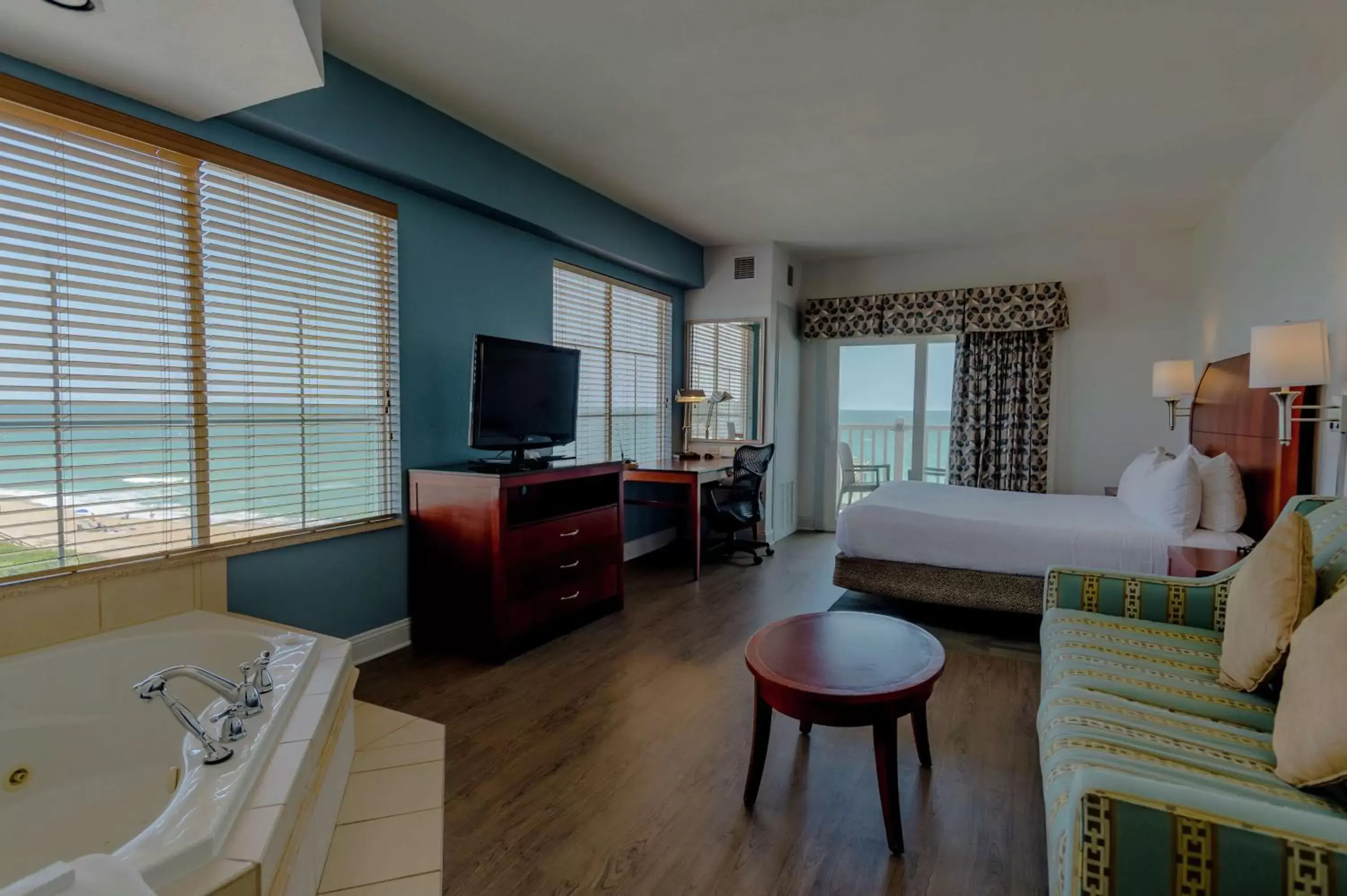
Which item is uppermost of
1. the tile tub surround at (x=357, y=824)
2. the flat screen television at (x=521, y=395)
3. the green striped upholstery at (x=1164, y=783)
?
the flat screen television at (x=521, y=395)

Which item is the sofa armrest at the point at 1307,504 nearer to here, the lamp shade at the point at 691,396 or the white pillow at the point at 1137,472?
the white pillow at the point at 1137,472

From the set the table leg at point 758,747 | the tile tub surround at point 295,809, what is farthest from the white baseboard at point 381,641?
the table leg at point 758,747

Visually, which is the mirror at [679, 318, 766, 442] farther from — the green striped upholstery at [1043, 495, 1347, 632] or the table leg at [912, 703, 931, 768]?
the table leg at [912, 703, 931, 768]

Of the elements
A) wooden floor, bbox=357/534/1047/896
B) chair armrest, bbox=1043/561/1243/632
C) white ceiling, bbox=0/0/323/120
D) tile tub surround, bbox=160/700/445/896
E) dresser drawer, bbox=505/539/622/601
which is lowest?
wooden floor, bbox=357/534/1047/896

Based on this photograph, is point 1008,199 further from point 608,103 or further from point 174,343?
point 174,343

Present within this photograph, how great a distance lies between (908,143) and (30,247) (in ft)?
11.7

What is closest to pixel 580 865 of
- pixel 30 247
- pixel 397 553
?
pixel 397 553

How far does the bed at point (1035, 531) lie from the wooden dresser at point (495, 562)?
4.96 feet

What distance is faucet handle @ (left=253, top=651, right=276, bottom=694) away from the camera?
5.49 feet

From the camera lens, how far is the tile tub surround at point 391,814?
1438mm

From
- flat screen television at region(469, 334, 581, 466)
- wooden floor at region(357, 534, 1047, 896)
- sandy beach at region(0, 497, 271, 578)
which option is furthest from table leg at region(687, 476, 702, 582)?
sandy beach at region(0, 497, 271, 578)

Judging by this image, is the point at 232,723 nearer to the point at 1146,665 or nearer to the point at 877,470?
the point at 1146,665

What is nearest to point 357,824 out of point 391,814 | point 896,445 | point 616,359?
point 391,814

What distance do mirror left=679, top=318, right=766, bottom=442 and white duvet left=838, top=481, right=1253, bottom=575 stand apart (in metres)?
1.87
